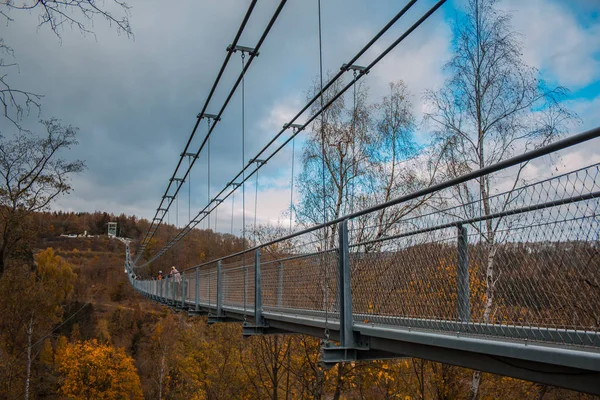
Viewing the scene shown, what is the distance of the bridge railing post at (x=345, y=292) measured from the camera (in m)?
4.17

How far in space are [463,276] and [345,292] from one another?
119 cm

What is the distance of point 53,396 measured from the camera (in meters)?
38.2

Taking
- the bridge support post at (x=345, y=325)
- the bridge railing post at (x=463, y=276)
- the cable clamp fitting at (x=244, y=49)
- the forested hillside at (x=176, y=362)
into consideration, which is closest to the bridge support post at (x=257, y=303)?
the bridge support post at (x=345, y=325)

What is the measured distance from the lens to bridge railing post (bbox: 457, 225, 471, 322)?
10.3 ft

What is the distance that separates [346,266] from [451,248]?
1029 millimetres

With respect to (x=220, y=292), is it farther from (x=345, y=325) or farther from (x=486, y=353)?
(x=486, y=353)

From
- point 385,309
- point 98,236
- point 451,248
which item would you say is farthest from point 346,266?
point 98,236

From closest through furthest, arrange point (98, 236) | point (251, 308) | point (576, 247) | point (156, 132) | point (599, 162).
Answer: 1. point (599, 162)
2. point (576, 247)
3. point (251, 308)
4. point (156, 132)
5. point (98, 236)

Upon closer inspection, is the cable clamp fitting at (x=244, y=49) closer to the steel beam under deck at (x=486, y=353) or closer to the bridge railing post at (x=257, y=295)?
the bridge railing post at (x=257, y=295)

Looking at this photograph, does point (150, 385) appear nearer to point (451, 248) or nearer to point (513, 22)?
point (513, 22)

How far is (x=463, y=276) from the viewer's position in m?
3.15

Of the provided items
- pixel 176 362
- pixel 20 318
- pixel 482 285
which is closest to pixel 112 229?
pixel 176 362

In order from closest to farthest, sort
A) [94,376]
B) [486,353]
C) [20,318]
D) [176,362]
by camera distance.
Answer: [486,353], [20,318], [176,362], [94,376]

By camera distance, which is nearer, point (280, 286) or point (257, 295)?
point (280, 286)
